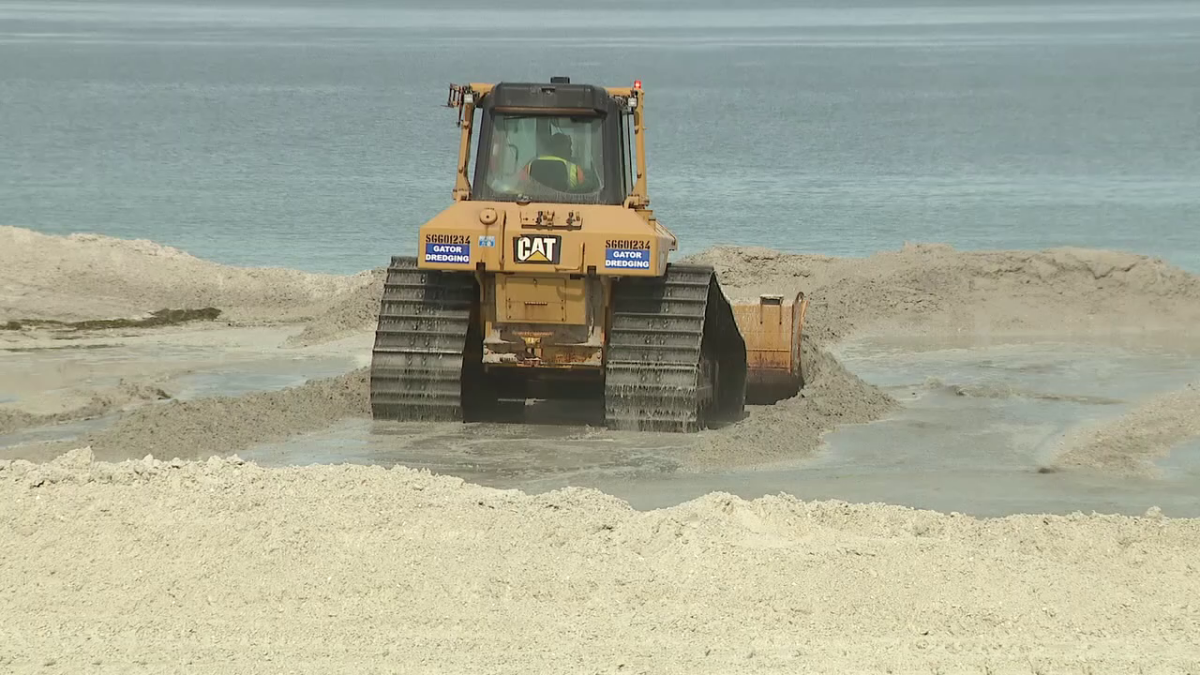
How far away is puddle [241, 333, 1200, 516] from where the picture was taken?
11.1m

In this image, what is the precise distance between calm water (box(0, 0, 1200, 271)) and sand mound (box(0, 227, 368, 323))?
5132mm

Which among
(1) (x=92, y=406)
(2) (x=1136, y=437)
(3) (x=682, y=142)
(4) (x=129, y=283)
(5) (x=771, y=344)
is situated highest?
(5) (x=771, y=344)

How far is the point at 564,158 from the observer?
13633mm

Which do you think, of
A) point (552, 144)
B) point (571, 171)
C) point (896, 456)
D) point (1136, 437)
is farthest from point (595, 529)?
point (1136, 437)

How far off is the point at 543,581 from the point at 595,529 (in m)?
0.79

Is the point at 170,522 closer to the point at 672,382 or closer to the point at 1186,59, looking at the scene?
the point at 672,382

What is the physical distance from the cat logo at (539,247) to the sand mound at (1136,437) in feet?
11.8

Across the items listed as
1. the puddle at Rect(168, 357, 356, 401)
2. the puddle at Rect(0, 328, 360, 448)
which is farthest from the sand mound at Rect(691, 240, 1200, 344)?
the puddle at Rect(0, 328, 360, 448)

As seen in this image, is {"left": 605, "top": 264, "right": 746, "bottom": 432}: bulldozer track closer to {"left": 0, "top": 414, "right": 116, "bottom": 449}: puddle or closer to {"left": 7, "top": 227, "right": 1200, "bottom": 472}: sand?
{"left": 7, "top": 227, "right": 1200, "bottom": 472}: sand

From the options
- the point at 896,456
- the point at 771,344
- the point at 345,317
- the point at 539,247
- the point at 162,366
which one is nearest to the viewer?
the point at 896,456

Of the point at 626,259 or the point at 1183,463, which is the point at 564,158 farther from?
the point at 1183,463

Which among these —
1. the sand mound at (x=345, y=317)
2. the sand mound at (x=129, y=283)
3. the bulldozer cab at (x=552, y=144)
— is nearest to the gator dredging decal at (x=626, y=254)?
the bulldozer cab at (x=552, y=144)

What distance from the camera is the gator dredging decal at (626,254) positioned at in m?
12.7

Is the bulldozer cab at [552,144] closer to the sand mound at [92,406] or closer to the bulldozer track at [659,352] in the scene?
the bulldozer track at [659,352]
